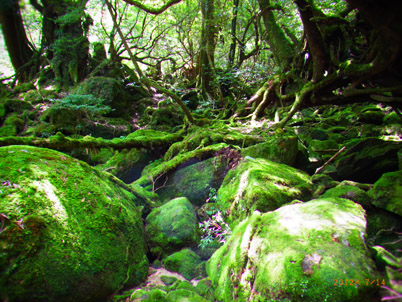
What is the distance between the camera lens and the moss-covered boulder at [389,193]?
2.48 metres

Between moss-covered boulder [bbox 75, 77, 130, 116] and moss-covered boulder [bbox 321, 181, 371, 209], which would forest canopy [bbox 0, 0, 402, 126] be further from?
moss-covered boulder [bbox 75, 77, 130, 116]

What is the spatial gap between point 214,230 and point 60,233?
8.13 ft

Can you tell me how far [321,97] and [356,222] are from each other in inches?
122

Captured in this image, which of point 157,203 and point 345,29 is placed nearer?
point 345,29

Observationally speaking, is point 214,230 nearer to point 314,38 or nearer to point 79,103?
point 314,38

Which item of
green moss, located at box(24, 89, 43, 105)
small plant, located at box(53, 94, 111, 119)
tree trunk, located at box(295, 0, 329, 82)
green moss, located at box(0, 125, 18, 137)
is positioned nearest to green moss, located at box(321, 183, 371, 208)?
tree trunk, located at box(295, 0, 329, 82)

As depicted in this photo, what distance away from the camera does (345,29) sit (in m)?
3.88

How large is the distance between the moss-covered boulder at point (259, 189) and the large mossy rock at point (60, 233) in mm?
1761

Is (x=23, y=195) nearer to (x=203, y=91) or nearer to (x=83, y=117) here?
(x=83, y=117)

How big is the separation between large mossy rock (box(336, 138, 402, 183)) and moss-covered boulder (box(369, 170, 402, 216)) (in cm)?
91

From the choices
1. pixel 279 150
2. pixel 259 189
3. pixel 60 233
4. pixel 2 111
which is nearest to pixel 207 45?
pixel 279 150

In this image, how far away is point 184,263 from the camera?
321 cm

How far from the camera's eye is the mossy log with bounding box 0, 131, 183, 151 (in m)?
4.43

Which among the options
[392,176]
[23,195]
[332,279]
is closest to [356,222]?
[332,279]
